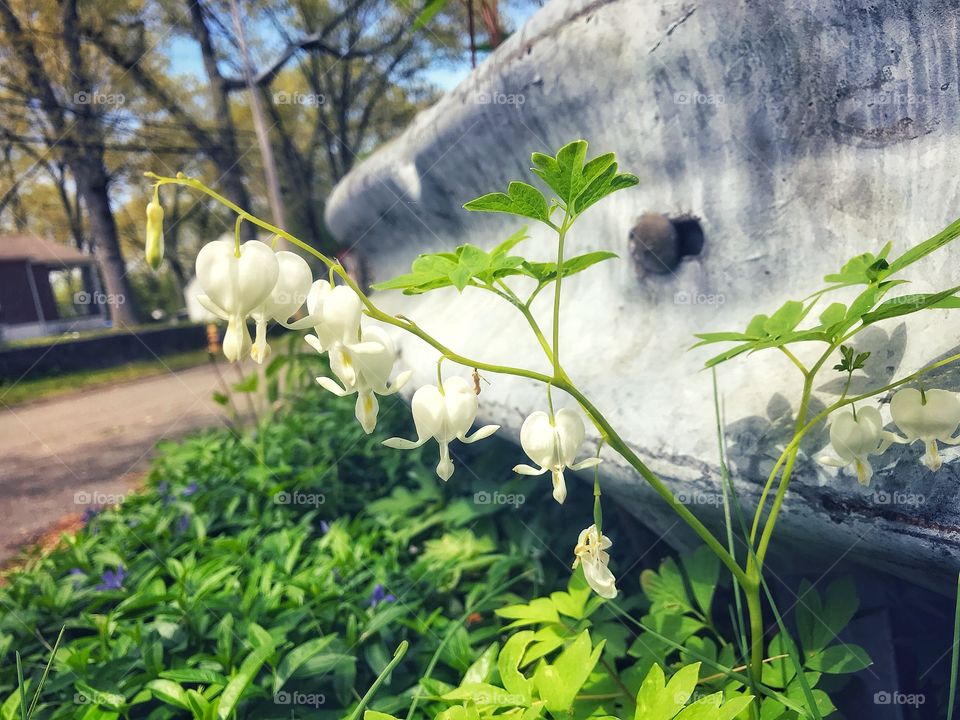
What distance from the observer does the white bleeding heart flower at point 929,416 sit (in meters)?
0.55

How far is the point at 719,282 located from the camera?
103 cm

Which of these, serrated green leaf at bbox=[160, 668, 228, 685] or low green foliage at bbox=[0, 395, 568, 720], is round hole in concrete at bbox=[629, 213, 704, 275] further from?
serrated green leaf at bbox=[160, 668, 228, 685]

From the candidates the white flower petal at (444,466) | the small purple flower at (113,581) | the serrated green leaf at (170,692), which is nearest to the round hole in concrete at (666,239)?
the white flower petal at (444,466)

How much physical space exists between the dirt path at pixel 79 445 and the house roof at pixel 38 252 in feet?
24.5

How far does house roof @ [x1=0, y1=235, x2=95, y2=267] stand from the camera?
11.8 metres

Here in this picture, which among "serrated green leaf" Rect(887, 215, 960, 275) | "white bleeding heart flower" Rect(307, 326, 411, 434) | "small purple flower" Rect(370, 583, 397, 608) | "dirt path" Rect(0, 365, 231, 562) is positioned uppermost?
"serrated green leaf" Rect(887, 215, 960, 275)

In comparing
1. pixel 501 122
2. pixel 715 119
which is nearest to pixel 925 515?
pixel 715 119

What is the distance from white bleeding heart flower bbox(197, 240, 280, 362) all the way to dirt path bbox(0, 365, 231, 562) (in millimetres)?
2135

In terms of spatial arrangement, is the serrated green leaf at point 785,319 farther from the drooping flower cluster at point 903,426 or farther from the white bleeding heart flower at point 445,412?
the white bleeding heart flower at point 445,412

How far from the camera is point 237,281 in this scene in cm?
49

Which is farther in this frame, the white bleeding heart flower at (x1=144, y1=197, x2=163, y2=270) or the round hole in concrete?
the round hole in concrete

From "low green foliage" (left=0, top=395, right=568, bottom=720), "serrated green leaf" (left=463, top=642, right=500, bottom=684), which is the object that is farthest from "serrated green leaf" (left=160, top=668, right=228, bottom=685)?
"serrated green leaf" (left=463, top=642, right=500, bottom=684)

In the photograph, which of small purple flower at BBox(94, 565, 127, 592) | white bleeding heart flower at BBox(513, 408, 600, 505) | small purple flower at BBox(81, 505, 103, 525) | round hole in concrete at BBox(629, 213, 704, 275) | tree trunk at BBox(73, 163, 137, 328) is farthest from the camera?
tree trunk at BBox(73, 163, 137, 328)

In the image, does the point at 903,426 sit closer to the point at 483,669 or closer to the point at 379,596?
the point at 483,669
